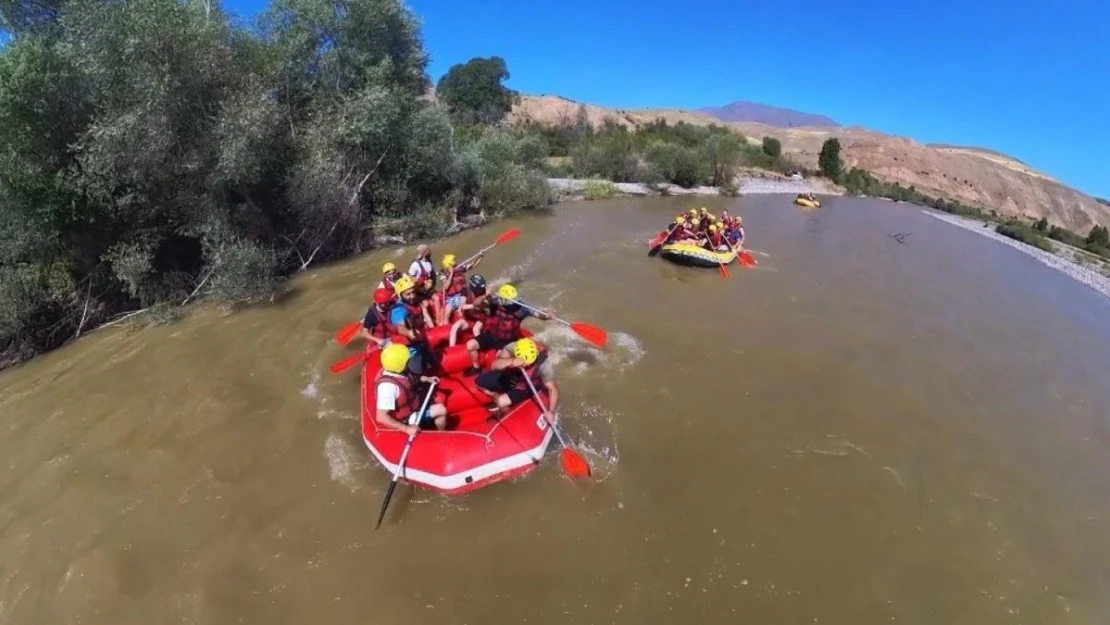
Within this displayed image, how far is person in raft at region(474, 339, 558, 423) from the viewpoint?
6219 millimetres

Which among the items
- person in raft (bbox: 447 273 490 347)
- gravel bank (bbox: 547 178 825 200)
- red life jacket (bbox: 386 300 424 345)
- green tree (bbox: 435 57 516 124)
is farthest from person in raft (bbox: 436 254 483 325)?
green tree (bbox: 435 57 516 124)

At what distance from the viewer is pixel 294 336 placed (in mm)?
10094

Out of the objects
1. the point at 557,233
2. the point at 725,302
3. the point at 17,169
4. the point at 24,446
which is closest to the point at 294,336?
the point at 24,446

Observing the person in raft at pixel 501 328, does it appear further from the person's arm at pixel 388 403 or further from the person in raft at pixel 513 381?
the person's arm at pixel 388 403

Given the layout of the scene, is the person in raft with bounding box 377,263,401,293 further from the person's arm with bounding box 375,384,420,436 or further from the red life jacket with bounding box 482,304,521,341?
the person's arm with bounding box 375,384,420,436

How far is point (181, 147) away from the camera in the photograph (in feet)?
35.3

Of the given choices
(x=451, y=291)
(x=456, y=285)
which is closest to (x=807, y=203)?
(x=456, y=285)

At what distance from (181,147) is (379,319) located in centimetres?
636

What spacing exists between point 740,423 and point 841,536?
2.13 meters

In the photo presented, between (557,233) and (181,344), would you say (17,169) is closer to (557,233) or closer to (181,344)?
(181,344)

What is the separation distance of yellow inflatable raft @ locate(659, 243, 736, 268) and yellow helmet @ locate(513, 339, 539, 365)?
9284 millimetres

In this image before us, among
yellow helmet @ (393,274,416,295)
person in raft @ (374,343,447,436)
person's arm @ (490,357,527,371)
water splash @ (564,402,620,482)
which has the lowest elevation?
water splash @ (564,402,620,482)

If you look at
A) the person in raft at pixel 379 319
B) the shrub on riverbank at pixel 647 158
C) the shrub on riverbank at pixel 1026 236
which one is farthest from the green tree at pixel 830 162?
the person in raft at pixel 379 319

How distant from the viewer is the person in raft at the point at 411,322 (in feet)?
22.5
